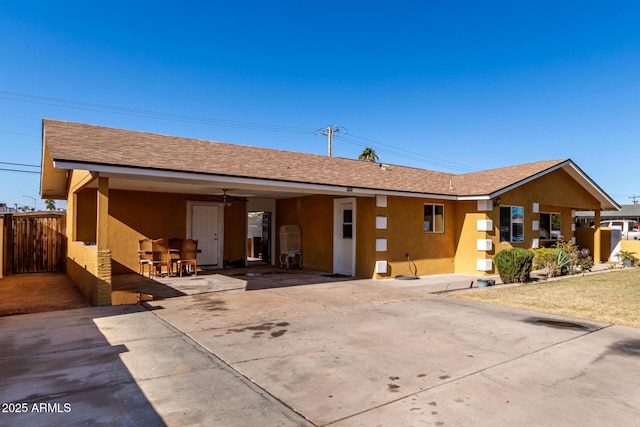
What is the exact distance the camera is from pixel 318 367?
4.79 meters

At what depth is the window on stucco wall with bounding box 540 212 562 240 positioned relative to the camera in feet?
58.7

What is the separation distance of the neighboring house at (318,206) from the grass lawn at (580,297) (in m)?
3.01

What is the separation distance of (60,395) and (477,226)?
13.5 metres

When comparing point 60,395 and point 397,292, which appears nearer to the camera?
point 60,395

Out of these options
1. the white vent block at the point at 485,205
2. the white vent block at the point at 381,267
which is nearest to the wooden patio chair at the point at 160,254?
the white vent block at the point at 381,267

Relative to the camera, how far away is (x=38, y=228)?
15438 mm

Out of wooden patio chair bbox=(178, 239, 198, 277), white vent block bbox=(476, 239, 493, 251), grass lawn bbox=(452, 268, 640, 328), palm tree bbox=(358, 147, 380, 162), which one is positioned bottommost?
grass lawn bbox=(452, 268, 640, 328)

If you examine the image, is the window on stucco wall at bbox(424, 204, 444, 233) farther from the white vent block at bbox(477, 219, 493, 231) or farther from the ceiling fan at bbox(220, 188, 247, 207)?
the ceiling fan at bbox(220, 188, 247, 207)

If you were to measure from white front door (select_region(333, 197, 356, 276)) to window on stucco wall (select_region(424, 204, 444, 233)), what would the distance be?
2.94 meters

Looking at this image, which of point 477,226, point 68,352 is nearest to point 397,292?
point 477,226

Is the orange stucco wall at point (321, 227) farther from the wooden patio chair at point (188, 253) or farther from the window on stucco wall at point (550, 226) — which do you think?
the window on stucco wall at point (550, 226)

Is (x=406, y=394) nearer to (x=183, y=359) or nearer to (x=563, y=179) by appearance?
(x=183, y=359)

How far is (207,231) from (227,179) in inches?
249

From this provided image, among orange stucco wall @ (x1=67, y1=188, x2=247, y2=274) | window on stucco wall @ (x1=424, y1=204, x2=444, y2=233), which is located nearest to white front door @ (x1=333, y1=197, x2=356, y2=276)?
window on stucco wall @ (x1=424, y1=204, x2=444, y2=233)
